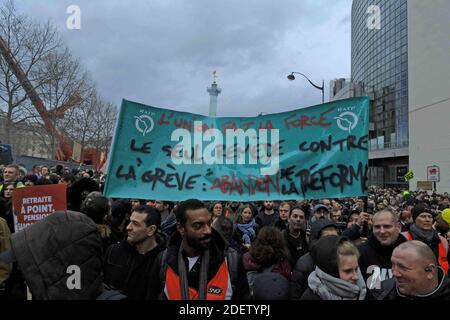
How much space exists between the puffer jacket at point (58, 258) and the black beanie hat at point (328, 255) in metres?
1.54

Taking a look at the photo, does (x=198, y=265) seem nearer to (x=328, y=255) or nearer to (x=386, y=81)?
(x=328, y=255)

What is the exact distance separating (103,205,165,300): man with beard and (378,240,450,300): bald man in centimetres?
184

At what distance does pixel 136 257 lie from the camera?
3.09 m

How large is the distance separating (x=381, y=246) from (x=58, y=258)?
291cm

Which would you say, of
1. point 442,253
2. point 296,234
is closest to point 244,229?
point 296,234

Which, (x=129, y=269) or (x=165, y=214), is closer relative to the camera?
(x=129, y=269)

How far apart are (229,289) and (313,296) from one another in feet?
1.95

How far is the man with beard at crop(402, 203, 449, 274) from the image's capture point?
441cm

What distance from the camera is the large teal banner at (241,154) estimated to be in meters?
4.10

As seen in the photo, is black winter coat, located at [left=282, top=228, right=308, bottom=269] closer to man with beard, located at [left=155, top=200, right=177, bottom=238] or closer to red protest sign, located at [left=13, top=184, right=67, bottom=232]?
man with beard, located at [left=155, top=200, right=177, bottom=238]

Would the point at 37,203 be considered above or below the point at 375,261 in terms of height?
above
